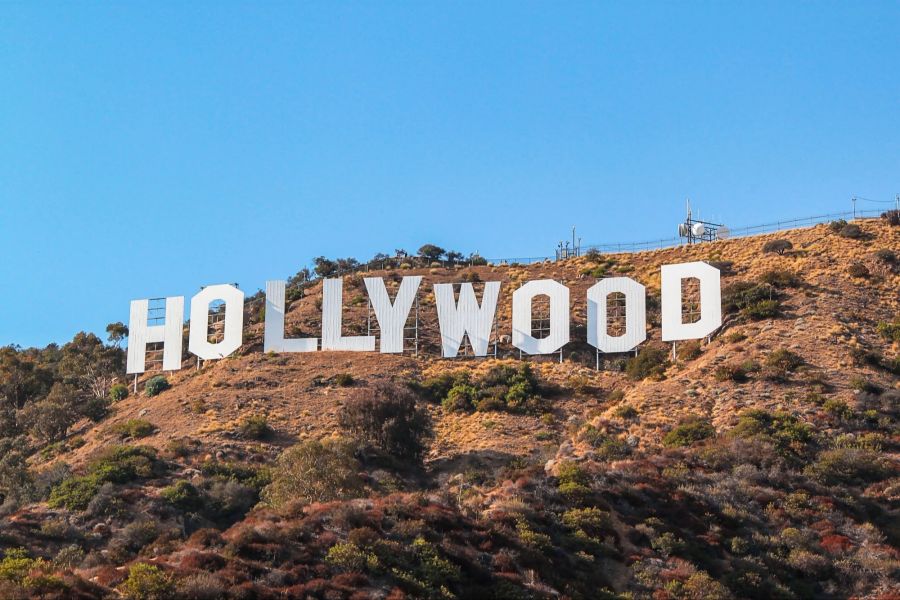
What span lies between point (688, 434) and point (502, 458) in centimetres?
770

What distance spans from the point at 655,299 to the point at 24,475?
33.9 meters

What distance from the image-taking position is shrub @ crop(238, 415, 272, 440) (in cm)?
5506

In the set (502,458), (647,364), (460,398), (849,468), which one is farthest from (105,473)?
(849,468)

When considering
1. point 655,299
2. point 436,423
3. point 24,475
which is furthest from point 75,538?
point 655,299

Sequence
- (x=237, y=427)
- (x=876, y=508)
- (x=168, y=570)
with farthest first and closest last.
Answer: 1. (x=237, y=427)
2. (x=876, y=508)
3. (x=168, y=570)

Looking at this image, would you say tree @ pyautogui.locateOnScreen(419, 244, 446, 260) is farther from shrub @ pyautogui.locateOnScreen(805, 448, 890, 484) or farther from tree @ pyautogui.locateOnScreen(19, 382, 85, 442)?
shrub @ pyautogui.locateOnScreen(805, 448, 890, 484)

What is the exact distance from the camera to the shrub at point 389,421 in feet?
171

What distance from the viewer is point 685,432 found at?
5019 centimetres

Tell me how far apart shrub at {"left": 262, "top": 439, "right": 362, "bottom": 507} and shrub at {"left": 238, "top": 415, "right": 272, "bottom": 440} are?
26.8 ft

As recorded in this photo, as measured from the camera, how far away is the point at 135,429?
190ft

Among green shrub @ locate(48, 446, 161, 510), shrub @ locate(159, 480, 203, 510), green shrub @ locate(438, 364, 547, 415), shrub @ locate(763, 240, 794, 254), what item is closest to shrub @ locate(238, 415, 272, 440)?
green shrub @ locate(48, 446, 161, 510)

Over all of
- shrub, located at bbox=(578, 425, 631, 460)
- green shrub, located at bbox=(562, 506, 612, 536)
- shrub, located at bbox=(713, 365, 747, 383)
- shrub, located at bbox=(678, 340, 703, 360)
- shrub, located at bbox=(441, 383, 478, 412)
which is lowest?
green shrub, located at bbox=(562, 506, 612, 536)

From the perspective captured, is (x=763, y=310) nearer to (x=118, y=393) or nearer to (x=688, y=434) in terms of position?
(x=688, y=434)

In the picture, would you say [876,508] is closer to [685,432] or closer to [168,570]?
[685,432]
